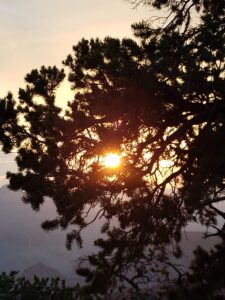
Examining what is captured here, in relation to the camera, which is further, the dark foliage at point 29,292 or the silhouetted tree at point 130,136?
the dark foliage at point 29,292

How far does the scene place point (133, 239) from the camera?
845cm

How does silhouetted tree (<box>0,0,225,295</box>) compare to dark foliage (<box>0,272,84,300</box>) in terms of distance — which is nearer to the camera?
silhouetted tree (<box>0,0,225,295</box>)

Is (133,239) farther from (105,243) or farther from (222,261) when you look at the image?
(222,261)

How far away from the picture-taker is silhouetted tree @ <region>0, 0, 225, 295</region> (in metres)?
7.95

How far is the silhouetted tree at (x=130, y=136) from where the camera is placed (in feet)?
26.1

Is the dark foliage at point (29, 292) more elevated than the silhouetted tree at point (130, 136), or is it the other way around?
the silhouetted tree at point (130, 136)

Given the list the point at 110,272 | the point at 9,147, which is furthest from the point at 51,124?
the point at 110,272

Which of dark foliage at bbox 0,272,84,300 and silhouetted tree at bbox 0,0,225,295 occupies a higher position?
silhouetted tree at bbox 0,0,225,295

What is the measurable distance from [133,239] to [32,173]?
3.17 m

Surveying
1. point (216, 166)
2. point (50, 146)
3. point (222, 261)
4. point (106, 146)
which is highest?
point (50, 146)

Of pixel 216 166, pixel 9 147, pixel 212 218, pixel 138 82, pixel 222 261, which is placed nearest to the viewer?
pixel 222 261

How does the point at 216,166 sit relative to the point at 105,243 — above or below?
above

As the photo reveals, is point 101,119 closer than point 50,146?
Yes

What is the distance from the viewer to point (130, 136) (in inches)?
359
